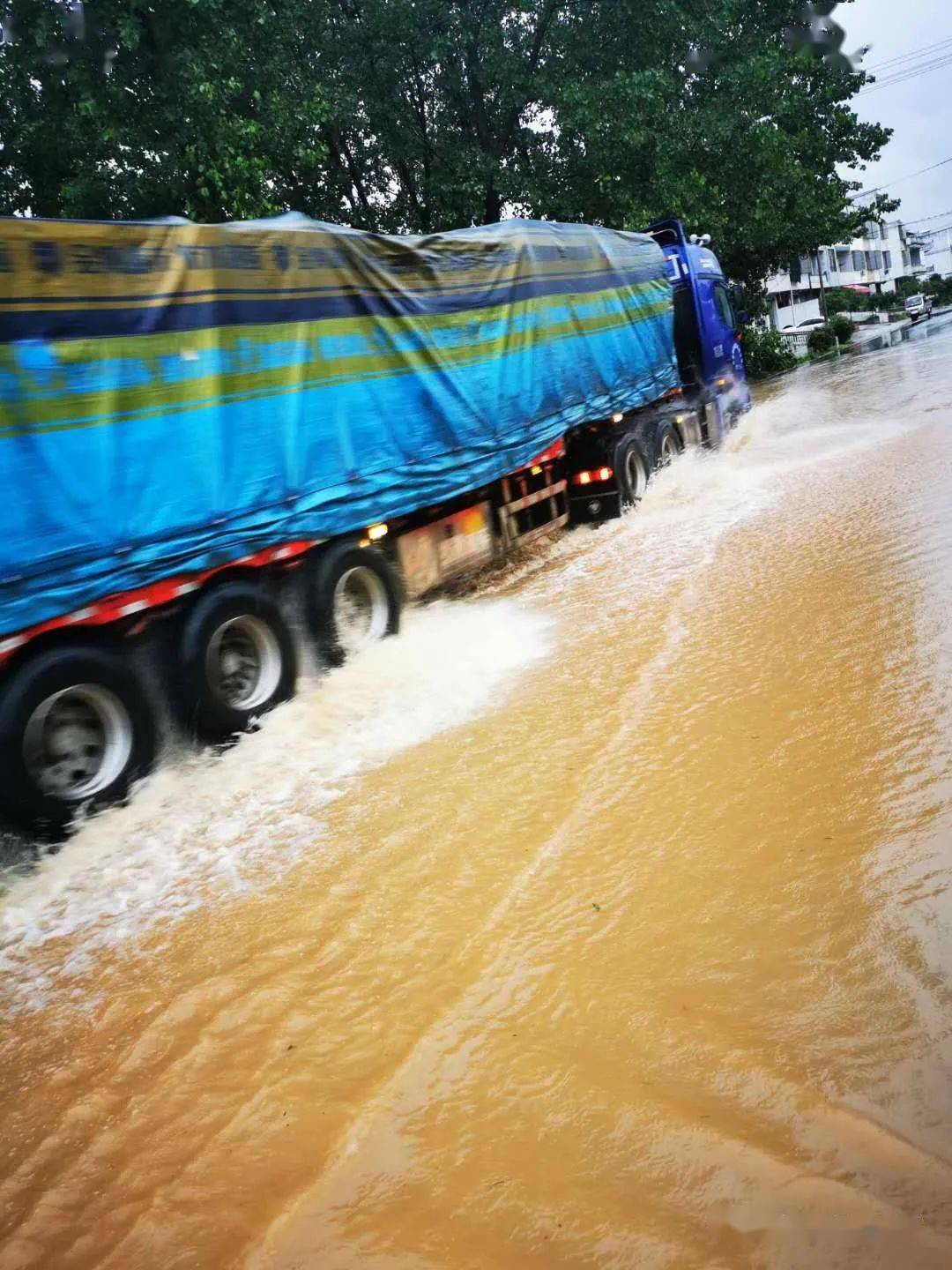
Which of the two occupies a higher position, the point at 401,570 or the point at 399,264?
the point at 399,264

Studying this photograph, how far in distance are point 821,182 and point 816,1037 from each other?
27.2 metres

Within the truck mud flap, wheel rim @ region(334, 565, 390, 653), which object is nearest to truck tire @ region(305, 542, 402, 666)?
wheel rim @ region(334, 565, 390, 653)

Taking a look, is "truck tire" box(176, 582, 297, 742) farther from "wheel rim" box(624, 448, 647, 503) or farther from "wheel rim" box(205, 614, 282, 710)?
"wheel rim" box(624, 448, 647, 503)

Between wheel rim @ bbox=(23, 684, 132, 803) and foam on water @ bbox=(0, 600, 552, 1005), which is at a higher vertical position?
wheel rim @ bbox=(23, 684, 132, 803)

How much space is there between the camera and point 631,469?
11.8 meters

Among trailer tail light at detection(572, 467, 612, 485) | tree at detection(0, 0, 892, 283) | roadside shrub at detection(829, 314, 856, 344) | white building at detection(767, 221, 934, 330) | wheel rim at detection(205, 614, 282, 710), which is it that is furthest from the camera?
white building at detection(767, 221, 934, 330)

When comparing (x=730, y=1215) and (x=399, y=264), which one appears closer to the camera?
(x=730, y=1215)

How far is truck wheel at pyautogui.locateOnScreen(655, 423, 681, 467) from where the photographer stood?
12.9m

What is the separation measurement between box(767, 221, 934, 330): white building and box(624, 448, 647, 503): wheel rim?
4440 cm

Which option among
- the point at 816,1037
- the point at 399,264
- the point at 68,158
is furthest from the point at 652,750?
the point at 68,158

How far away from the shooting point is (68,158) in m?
13.2

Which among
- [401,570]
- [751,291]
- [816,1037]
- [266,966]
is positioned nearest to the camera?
[816,1037]

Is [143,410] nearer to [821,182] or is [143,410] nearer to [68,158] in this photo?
[68,158]

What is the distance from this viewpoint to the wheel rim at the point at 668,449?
13102mm
